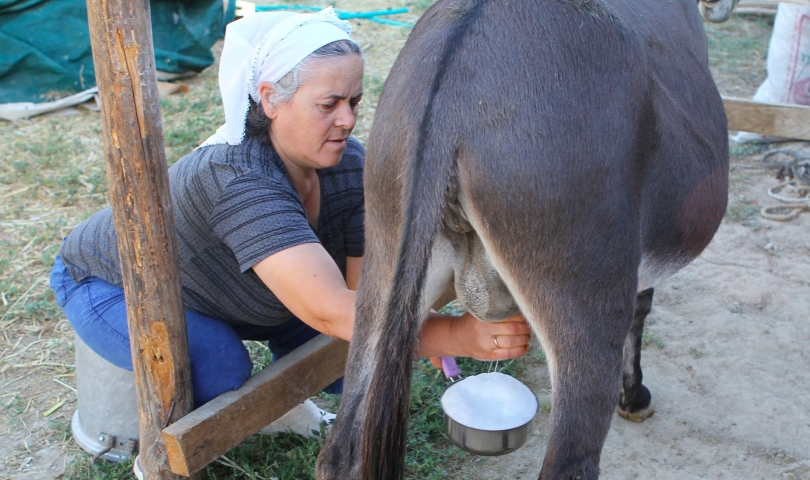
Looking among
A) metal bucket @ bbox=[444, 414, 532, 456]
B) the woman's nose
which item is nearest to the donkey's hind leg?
metal bucket @ bbox=[444, 414, 532, 456]

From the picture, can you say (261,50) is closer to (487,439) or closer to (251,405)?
(251,405)

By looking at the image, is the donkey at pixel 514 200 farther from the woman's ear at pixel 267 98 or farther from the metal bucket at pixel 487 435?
the woman's ear at pixel 267 98

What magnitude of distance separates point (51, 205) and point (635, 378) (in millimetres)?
3465

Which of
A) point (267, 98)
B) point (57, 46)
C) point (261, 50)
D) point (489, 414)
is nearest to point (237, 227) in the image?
point (267, 98)

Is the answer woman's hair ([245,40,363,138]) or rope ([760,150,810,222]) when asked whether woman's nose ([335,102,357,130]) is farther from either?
rope ([760,150,810,222])

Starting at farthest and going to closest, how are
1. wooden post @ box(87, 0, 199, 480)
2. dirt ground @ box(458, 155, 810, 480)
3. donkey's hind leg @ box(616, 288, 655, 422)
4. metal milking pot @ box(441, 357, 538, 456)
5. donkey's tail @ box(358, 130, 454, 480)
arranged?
donkey's hind leg @ box(616, 288, 655, 422)
dirt ground @ box(458, 155, 810, 480)
metal milking pot @ box(441, 357, 538, 456)
wooden post @ box(87, 0, 199, 480)
donkey's tail @ box(358, 130, 454, 480)

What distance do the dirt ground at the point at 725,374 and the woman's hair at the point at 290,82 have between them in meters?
1.40

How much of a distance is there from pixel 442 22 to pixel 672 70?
0.85 metres

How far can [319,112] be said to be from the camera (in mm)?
2154

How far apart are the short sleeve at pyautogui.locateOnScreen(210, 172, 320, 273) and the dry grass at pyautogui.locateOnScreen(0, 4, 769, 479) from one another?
1277mm

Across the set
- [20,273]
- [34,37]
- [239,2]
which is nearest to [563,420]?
[20,273]

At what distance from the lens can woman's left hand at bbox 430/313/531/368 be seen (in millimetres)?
1895

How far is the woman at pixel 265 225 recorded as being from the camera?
1978 millimetres

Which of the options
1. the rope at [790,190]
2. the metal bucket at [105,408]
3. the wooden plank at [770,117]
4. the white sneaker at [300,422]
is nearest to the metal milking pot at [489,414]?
the white sneaker at [300,422]
